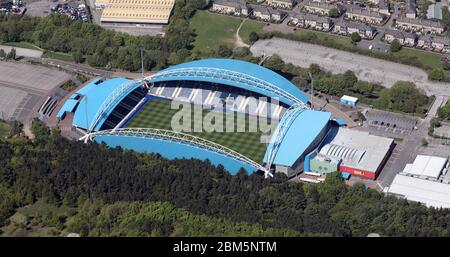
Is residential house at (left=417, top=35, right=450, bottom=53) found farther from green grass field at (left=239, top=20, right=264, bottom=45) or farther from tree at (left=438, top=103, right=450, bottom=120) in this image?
green grass field at (left=239, top=20, right=264, bottom=45)

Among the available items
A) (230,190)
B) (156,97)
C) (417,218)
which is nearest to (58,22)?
(156,97)

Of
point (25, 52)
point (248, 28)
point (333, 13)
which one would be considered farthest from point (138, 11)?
point (333, 13)

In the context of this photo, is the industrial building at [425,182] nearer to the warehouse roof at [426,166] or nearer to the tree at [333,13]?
the warehouse roof at [426,166]

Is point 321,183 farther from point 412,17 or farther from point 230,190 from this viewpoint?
point 412,17

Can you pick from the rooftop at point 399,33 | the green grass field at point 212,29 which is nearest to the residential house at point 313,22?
the green grass field at point 212,29

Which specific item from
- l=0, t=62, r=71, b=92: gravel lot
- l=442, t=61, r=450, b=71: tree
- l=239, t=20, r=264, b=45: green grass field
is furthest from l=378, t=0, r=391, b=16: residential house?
l=0, t=62, r=71, b=92: gravel lot
